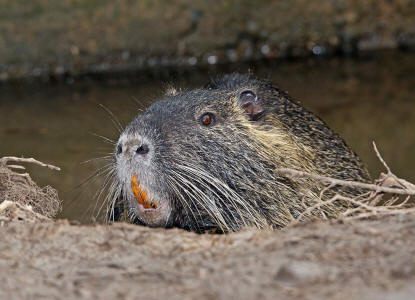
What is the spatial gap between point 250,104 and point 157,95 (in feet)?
9.68

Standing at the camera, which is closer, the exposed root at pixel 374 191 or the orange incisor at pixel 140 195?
the exposed root at pixel 374 191

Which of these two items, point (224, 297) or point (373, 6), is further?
point (373, 6)

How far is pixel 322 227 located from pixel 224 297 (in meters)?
0.76

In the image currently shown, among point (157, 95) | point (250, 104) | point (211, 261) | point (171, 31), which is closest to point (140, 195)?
point (250, 104)

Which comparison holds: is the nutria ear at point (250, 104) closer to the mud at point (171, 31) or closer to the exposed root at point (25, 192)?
the exposed root at point (25, 192)

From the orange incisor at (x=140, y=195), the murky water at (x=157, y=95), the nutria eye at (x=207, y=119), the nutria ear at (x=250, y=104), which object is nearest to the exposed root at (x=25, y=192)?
the orange incisor at (x=140, y=195)

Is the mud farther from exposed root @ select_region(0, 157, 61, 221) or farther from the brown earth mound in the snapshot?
the brown earth mound

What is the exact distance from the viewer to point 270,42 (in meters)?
9.68

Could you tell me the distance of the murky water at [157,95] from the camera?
6.85 meters

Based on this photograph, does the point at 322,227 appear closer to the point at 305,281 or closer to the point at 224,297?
the point at 305,281

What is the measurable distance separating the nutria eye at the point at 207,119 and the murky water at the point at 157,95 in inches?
76.2

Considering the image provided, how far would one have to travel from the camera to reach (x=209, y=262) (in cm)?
276

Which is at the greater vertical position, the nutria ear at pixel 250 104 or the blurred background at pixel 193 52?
the blurred background at pixel 193 52

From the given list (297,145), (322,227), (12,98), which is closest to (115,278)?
(322,227)
